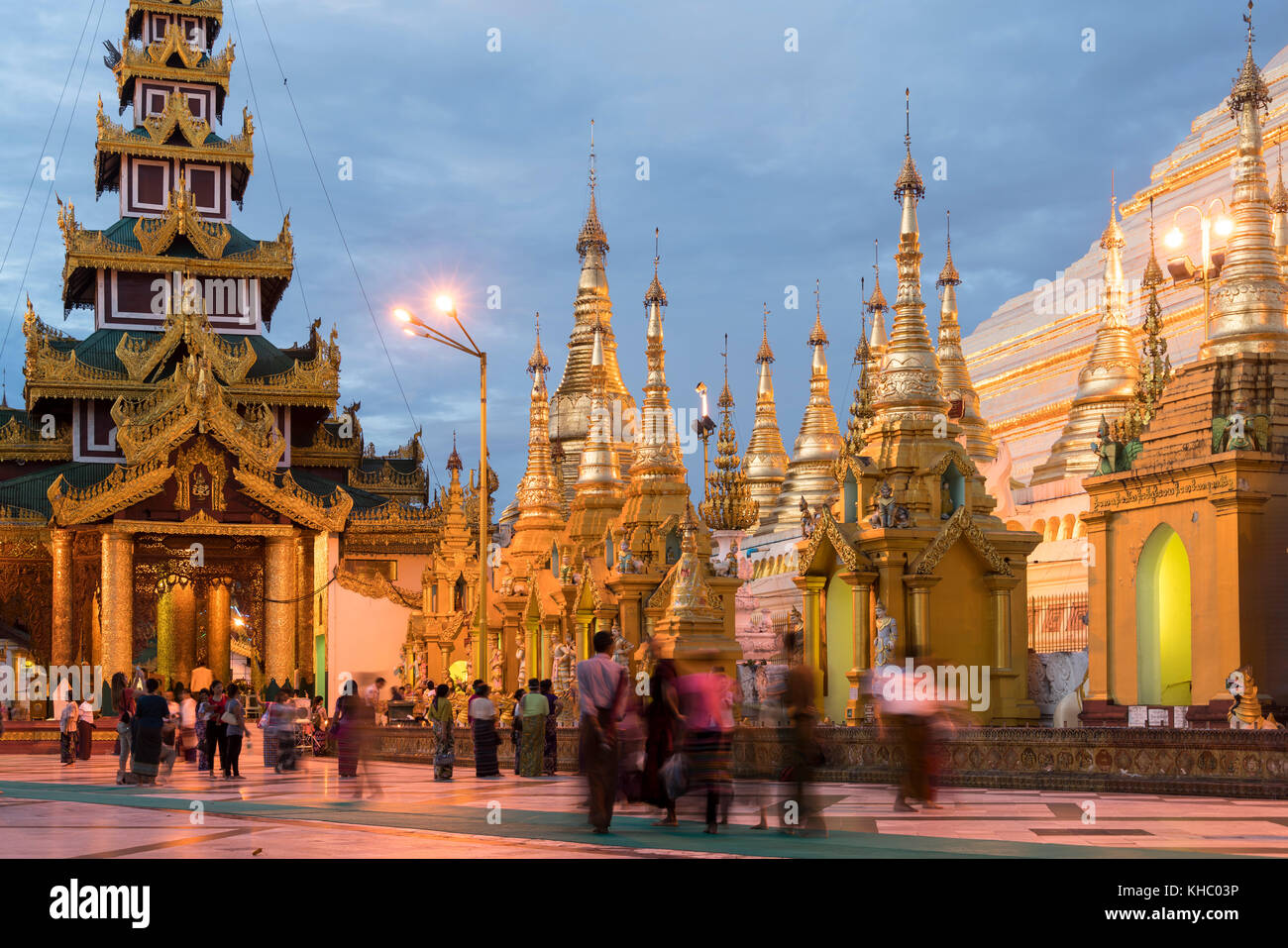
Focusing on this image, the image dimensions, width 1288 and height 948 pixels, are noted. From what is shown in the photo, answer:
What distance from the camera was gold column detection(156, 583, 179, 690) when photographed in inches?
2077

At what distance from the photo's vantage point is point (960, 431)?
25469 mm

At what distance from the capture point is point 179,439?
42.0 meters

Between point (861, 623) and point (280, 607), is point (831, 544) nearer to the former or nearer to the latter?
point (861, 623)

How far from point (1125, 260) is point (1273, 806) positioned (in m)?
29.7

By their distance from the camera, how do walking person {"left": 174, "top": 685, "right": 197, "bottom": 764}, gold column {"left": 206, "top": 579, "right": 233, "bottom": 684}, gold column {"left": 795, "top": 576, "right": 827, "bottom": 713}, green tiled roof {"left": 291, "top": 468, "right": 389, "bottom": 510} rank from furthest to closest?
gold column {"left": 206, "top": 579, "right": 233, "bottom": 684} → green tiled roof {"left": 291, "top": 468, "right": 389, "bottom": 510} → walking person {"left": 174, "top": 685, "right": 197, "bottom": 764} → gold column {"left": 795, "top": 576, "right": 827, "bottom": 713}

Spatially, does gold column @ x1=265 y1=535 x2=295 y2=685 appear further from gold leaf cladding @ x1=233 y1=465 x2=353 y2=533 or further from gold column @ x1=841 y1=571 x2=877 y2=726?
gold column @ x1=841 y1=571 x2=877 y2=726

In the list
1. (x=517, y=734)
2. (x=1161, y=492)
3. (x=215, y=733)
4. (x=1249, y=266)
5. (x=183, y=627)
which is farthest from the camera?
(x=183, y=627)

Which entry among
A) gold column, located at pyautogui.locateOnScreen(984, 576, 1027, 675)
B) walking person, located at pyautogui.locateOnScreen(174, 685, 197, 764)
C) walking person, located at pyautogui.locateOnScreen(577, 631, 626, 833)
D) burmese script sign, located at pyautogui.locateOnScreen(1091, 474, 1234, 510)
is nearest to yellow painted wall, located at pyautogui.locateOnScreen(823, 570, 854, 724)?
gold column, located at pyautogui.locateOnScreen(984, 576, 1027, 675)

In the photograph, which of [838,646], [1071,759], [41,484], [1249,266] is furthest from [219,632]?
[1071,759]

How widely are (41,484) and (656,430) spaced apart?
20.4m

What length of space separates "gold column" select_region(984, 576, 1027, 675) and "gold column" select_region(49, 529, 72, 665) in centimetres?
2698

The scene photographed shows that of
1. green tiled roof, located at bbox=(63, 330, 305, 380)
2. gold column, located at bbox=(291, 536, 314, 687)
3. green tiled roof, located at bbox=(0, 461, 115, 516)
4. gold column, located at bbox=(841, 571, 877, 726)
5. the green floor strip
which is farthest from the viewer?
green tiled roof, located at bbox=(63, 330, 305, 380)
